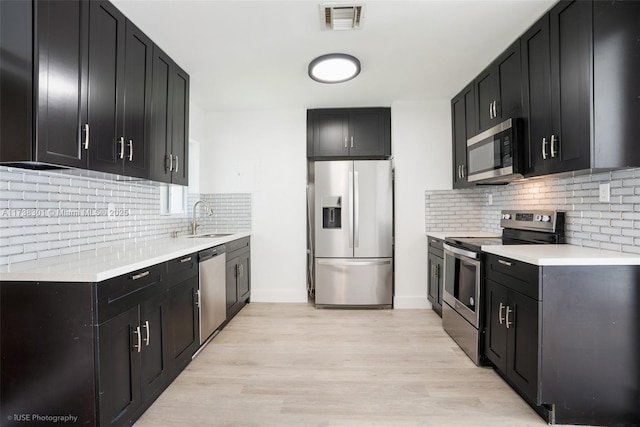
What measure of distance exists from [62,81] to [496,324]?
116 inches

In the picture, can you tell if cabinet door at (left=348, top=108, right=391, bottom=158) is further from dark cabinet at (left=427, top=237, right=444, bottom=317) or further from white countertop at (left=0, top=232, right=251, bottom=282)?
white countertop at (left=0, top=232, right=251, bottom=282)

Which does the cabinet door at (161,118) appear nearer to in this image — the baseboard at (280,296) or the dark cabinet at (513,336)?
the baseboard at (280,296)

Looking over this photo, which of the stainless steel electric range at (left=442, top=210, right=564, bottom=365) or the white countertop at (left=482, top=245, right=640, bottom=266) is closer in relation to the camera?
the white countertop at (left=482, top=245, right=640, bottom=266)

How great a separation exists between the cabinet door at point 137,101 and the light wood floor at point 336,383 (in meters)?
1.53

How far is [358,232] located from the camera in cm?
368

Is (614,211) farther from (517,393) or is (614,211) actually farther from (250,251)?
(250,251)

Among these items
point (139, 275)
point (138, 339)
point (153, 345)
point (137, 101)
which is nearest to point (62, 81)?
point (137, 101)

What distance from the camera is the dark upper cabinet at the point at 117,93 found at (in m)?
1.78

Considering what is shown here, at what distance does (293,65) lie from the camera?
2.74 meters

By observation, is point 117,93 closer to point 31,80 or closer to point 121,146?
point 121,146

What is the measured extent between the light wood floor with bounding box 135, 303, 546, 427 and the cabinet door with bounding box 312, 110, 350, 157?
6.77ft

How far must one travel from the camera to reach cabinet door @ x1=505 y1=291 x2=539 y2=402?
1754mm

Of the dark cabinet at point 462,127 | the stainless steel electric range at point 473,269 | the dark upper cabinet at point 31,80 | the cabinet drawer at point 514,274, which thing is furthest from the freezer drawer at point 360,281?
the dark upper cabinet at point 31,80

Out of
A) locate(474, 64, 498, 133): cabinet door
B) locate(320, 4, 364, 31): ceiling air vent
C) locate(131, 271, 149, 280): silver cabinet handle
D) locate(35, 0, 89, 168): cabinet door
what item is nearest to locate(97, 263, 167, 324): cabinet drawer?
locate(131, 271, 149, 280): silver cabinet handle
